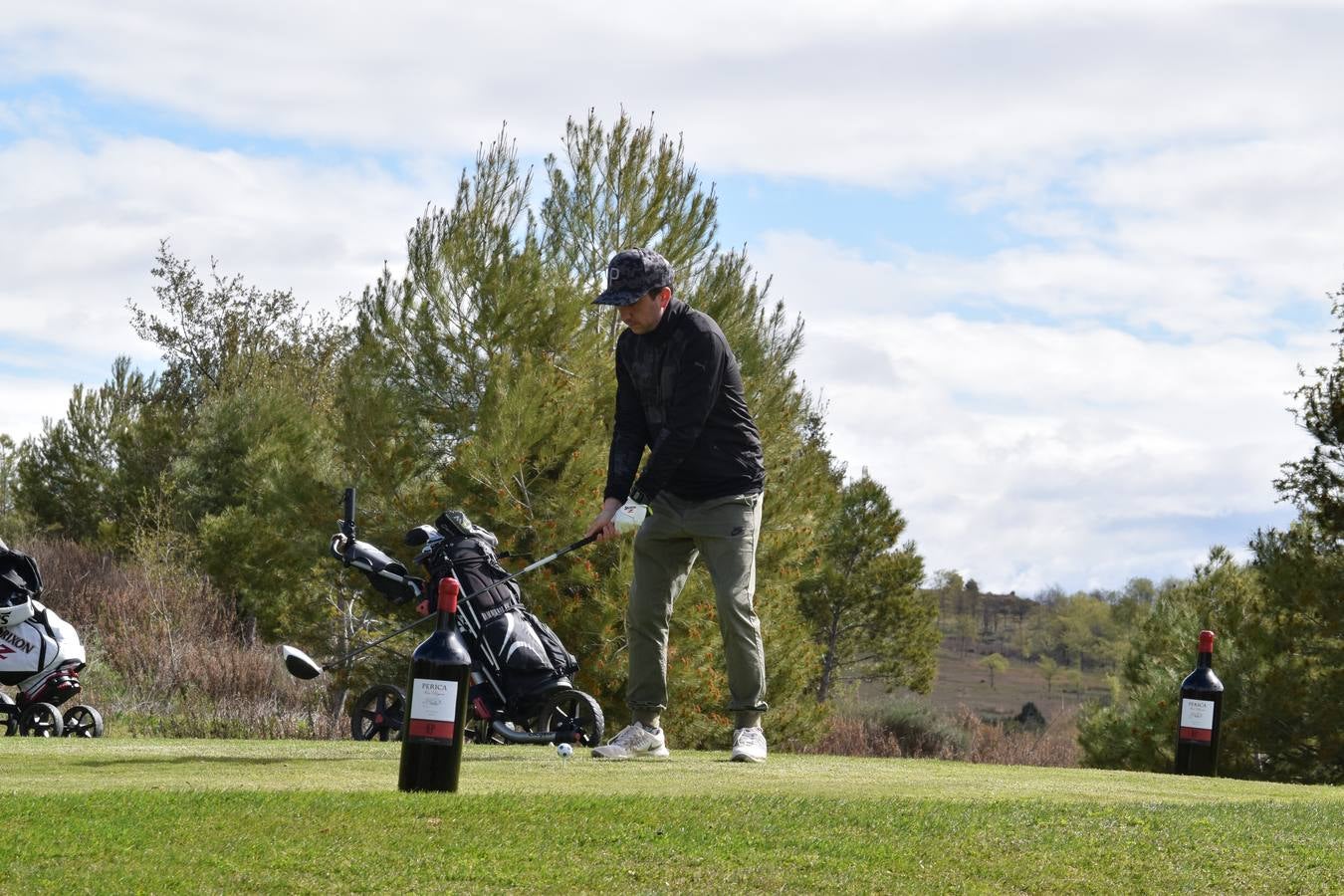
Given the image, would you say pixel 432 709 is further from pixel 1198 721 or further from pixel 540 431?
pixel 540 431

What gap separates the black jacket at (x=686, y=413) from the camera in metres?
6.57

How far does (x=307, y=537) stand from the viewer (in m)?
20.3

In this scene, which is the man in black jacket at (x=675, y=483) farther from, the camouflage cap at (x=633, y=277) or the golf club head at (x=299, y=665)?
the golf club head at (x=299, y=665)

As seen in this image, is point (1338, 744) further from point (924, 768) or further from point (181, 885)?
point (181, 885)

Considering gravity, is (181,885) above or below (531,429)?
below

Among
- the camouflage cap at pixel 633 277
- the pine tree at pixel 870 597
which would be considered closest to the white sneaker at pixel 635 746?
the camouflage cap at pixel 633 277

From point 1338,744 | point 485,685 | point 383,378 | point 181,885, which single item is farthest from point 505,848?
point 1338,744

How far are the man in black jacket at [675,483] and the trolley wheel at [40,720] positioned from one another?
5.98m

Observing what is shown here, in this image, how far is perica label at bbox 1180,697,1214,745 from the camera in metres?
7.78

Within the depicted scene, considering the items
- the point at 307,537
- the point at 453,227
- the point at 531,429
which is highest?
the point at 453,227

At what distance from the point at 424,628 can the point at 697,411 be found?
10.8 m

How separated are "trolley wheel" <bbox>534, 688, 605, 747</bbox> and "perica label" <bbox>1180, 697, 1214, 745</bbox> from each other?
346cm

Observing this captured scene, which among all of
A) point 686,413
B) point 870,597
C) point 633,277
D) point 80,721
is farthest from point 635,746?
point 870,597

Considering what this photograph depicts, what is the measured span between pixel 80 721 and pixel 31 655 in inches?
38.0
